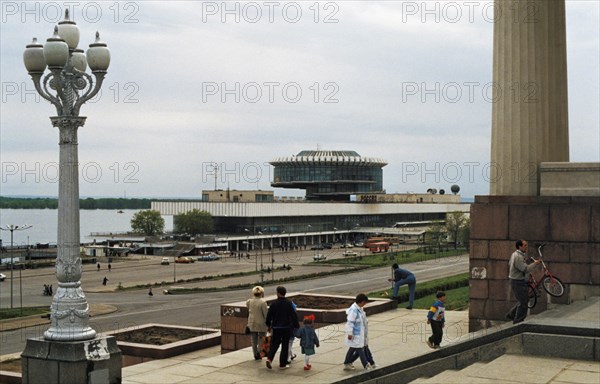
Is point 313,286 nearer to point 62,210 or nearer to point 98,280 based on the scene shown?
point 98,280

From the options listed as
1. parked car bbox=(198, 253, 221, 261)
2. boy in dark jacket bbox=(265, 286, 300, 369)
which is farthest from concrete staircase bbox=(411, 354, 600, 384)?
parked car bbox=(198, 253, 221, 261)

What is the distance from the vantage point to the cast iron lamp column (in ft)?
39.1

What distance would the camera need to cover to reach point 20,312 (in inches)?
1857

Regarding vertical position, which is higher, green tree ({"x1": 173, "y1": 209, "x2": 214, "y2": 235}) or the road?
green tree ({"x1": 173, "y1": 209, "x2": 214, "y2": 235})

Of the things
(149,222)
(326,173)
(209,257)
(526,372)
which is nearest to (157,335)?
(526,372)

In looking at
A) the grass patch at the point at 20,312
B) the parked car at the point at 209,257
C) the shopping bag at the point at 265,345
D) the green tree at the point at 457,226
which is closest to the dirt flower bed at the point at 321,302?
the shopping bag at the point at 265,345

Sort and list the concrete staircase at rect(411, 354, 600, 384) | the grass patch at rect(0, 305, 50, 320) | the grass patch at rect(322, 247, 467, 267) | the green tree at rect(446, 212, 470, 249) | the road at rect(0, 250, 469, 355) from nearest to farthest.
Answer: the concrete staircase at rect(411, 354, 600, 384) < the road at rect(0, 250, 469, 355) < the grass patch at rect(0, 305, 50, 320) < the grass patch at rect(322, 247, 467, 267) < the green tree at rect(446, 212, 470, 249)

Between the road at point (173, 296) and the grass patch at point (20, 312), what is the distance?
432 cm

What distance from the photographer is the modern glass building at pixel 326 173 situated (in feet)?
520

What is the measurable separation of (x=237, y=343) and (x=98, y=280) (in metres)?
54.6

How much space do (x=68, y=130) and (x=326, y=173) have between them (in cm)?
14733

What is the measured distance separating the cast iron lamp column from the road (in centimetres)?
2315

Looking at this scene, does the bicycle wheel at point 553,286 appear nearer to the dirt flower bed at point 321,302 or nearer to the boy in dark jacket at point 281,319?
the boy in dark jacket at point 281,319

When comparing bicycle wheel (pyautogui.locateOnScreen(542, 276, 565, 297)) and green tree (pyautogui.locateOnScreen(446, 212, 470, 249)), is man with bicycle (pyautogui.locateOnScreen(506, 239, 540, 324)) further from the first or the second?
green tree (pyautogui.locateOnScreen(446, 212, 470, 249))
